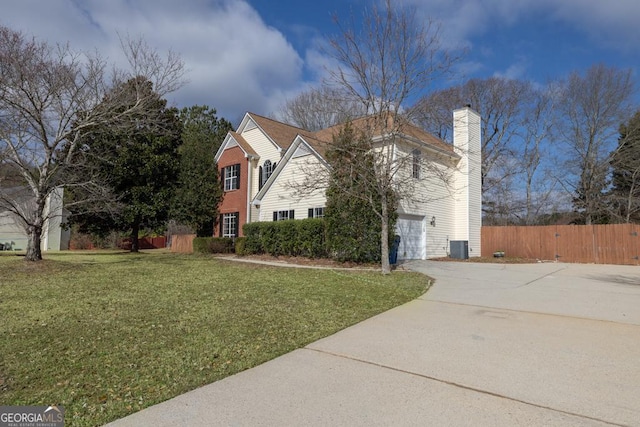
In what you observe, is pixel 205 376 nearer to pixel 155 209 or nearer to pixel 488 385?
pixel 488 385

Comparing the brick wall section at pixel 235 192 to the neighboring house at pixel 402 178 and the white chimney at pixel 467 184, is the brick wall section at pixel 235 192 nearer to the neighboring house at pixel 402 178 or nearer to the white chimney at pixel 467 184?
the neighboring house at pixel 402 178

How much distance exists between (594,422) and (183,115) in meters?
45.1

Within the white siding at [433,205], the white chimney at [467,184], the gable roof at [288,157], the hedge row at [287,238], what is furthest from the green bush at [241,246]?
the white chimney at [467,184]

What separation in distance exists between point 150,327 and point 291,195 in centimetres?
1340

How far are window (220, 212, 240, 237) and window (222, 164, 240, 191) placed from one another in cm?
167

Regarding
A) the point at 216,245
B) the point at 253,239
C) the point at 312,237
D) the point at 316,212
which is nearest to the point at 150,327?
the point at 312,237

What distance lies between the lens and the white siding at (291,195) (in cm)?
1809

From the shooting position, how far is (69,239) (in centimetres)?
3250

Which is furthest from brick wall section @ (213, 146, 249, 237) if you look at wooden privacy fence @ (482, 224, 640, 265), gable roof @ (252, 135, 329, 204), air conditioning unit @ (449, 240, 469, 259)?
wooden privacy fence @ (482, 224, 640, 265)

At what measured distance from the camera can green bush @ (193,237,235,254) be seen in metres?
21.6

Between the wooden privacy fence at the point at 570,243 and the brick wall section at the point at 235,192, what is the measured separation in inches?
532

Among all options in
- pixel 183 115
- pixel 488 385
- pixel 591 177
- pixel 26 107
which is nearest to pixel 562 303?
pixel 488 385

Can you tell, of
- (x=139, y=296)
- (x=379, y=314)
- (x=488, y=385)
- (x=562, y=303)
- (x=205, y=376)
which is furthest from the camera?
(x=139, y=296)

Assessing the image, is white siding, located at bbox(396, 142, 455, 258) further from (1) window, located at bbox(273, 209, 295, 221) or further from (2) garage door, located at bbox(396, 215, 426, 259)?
(1) window, located at bbox(273, 209, 295, 221)
